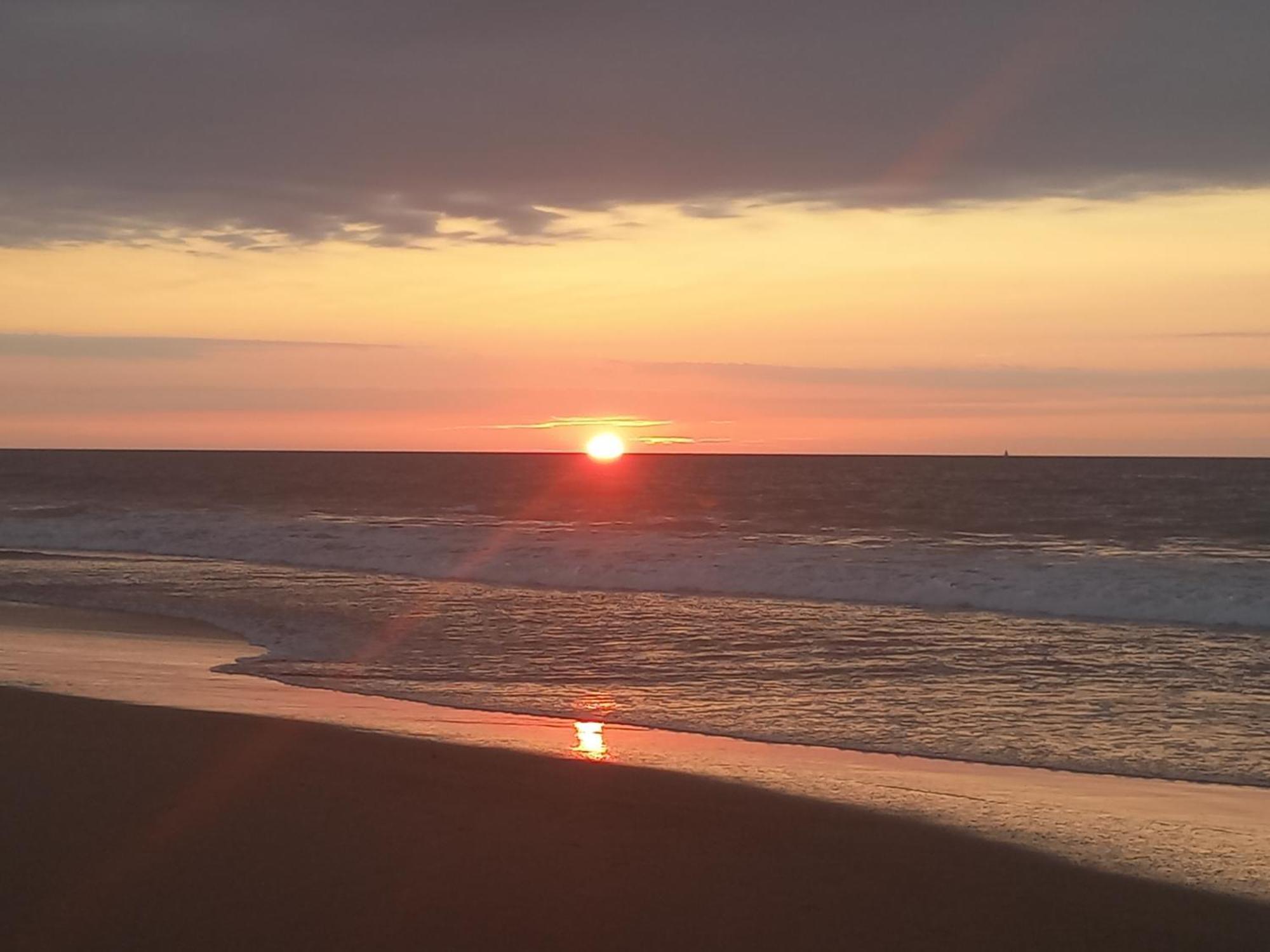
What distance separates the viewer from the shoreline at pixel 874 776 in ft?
21.4

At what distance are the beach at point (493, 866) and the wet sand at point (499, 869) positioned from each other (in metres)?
0.02

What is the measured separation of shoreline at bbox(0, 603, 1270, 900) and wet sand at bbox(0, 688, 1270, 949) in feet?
1.10

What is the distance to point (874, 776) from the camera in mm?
8117

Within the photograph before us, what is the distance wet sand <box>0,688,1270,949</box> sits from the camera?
202 inches

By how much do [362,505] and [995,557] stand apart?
3244 cm

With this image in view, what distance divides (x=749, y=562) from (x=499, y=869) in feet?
61.8

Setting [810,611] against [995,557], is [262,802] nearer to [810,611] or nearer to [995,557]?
[810,611]

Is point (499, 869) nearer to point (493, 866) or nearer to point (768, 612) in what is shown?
point (493, 866)

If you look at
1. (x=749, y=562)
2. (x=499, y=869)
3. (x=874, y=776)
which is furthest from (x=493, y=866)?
(x=749, y=562)

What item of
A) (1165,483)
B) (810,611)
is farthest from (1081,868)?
(1165,483)

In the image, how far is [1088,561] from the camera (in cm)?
2522

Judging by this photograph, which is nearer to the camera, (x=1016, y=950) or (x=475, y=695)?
(x=1016, y=950)

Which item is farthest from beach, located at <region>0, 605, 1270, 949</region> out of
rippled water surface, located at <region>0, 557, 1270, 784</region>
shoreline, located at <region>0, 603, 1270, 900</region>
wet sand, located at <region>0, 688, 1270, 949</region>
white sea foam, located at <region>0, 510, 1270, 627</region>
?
white sea foam, located at <region>0, 510, 1270, 627</region>

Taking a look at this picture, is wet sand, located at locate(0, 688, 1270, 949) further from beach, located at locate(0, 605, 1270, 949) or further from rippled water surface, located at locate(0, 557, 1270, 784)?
rippled water surface, located at locate(0, 557, 1270, 784)
